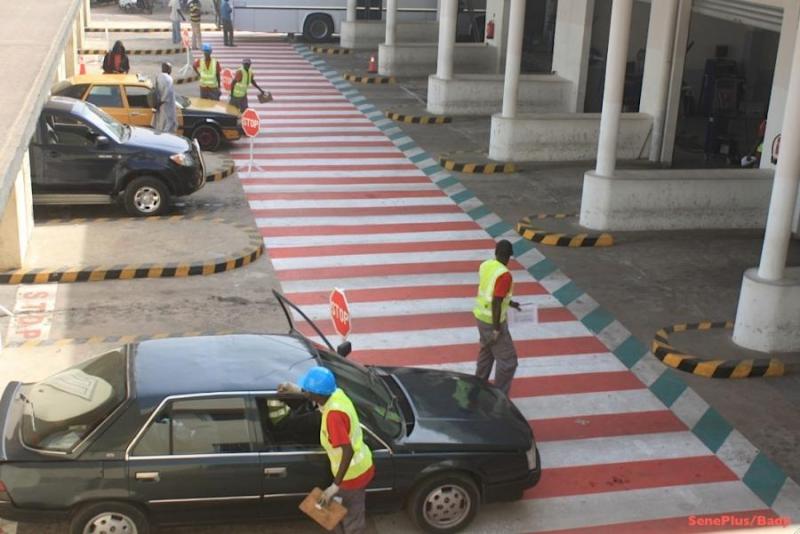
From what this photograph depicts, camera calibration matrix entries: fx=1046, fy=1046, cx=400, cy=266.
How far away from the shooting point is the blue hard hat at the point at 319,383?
770 centimetres

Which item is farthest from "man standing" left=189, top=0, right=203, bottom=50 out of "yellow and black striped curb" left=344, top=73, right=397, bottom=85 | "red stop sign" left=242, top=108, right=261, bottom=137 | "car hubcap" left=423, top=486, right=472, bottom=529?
"car hubcap" left=423, top=486, right=472, bottom=529

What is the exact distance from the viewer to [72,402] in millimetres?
8258

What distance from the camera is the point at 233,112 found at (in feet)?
72.2

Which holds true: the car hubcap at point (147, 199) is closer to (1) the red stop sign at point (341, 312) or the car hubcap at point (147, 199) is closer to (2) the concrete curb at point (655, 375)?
(2) the concrete curb at point (655, 375)

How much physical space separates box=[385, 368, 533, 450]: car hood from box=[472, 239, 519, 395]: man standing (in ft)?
2.43

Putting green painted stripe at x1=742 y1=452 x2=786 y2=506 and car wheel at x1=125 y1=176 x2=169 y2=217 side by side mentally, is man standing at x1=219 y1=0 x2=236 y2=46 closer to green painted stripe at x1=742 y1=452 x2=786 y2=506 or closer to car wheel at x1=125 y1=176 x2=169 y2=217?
car wheel at x1=125 y1=176 x2=169 y2=217

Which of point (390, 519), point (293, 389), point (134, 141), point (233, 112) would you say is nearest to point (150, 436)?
point (293, 389)

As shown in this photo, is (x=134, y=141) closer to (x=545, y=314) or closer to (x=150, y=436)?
(x=545, y=314)

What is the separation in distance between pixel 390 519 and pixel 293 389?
1.59 m

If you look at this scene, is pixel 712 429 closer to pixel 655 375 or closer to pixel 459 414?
pixel 655 375

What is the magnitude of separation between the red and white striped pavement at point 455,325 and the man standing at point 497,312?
0.71 meters

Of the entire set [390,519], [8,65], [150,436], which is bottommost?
[390,519]

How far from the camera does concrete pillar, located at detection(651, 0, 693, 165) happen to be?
2055 centimetres

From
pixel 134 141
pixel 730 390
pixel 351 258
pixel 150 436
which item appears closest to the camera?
pixel 150 436
